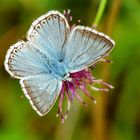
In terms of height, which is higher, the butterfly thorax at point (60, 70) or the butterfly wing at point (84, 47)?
the butterfly wing at point (84, 47)

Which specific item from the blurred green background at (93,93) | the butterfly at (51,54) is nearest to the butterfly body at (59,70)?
the butterfly at (51,54)

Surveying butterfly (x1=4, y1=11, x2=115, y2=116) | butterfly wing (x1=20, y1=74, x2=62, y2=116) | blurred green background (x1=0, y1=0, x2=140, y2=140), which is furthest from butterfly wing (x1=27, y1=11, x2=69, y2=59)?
blurred green background (x1=0, y1=0, x2=140, y2=140)

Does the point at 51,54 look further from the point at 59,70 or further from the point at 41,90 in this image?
the point at 41,90

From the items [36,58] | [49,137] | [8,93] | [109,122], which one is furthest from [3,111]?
[36,58]

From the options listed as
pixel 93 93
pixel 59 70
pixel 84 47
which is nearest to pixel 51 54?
pixel 59 70

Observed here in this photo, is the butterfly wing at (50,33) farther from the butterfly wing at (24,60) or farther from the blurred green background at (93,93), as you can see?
the blurred green background at (93,93)

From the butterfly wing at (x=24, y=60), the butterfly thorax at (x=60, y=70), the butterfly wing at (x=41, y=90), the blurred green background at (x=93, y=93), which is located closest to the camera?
the butterfly wing at (x=41, y=90)

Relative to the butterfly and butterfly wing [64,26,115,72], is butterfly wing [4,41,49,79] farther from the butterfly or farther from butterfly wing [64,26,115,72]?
butterfly wing [64,26,115,72]
